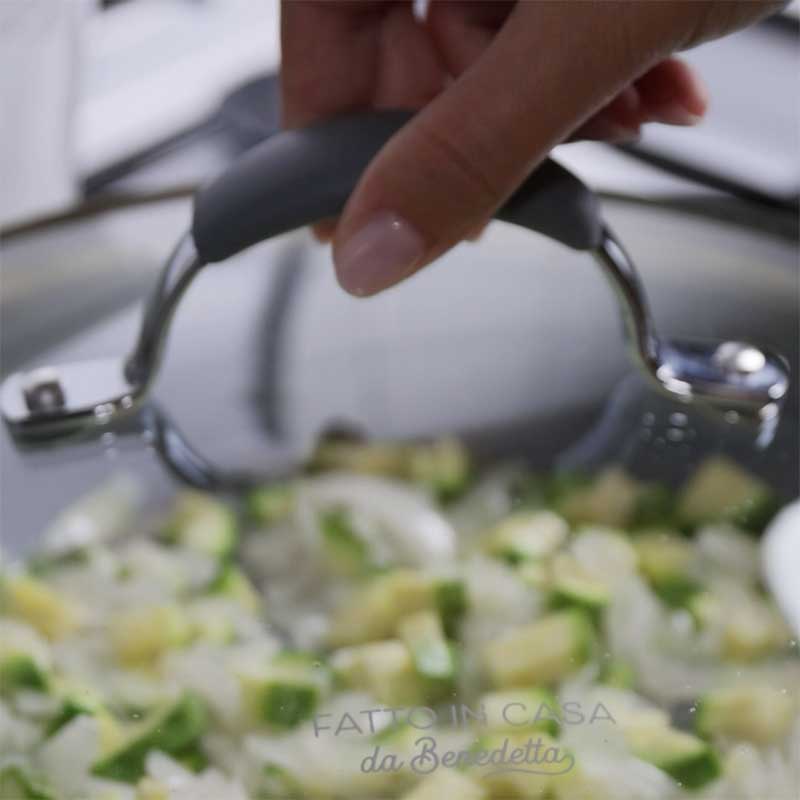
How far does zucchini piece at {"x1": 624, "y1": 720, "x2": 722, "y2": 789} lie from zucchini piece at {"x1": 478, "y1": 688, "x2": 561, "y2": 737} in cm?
3

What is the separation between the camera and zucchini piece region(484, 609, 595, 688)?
0.47 metres

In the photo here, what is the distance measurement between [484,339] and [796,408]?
158 mm

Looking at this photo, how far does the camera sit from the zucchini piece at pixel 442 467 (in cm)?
56

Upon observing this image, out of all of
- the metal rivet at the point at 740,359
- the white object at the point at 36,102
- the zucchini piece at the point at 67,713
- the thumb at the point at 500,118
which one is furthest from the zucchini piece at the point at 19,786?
the white object at the point at 36,102

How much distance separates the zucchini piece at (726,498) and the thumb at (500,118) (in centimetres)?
18

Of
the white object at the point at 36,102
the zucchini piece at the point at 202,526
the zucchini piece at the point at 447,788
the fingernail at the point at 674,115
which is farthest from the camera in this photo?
the white object at the point at 36,102

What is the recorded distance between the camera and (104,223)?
684 millimetres

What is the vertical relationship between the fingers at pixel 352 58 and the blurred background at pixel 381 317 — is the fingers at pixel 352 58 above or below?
above

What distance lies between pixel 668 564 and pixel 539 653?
0.27ft

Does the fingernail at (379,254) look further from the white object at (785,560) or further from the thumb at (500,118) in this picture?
the white object at (785,560)

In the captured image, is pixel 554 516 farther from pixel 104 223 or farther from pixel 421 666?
pixel 104 223

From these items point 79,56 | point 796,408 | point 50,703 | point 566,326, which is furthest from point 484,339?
point 79,56

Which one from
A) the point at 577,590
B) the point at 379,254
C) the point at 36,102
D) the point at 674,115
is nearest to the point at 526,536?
the point at 577,590

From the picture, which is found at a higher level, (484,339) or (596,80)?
(596,80)
